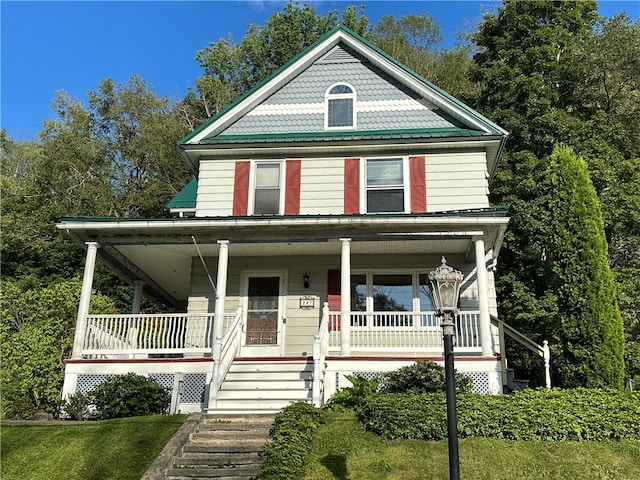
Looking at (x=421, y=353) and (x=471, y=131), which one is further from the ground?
(x=471, y=131)

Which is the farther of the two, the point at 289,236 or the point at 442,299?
the point at 289,236

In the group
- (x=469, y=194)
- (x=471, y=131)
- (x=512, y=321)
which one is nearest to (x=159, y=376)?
(x=469, y=194)

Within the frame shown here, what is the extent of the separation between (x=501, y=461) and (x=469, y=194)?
7.91 meters

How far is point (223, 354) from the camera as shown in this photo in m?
10.9

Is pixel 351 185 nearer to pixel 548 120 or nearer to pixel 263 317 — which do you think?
pixel 263 317

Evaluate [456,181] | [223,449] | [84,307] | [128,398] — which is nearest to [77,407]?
[128,398]

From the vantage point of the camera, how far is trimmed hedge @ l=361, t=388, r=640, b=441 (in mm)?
8086

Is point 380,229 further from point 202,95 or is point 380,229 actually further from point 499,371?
point 202,95

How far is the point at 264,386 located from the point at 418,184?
21.5 feet

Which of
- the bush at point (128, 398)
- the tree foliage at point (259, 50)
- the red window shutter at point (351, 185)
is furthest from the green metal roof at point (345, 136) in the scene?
the tree foliage at point (259, 50)

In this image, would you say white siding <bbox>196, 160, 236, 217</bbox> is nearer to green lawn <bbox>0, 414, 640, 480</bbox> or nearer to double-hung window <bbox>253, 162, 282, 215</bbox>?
double-hung window <bbox>253, 162, 282, 215</bbox>

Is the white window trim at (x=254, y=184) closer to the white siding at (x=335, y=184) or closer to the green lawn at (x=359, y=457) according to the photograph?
the white siding at (x=335, y=184)

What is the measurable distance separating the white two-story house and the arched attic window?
0.04 metres

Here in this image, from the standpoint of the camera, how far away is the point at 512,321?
64.2ft
